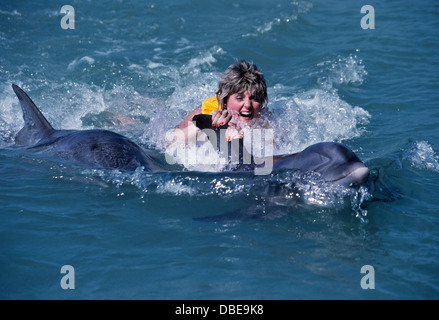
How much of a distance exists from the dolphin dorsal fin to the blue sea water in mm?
410

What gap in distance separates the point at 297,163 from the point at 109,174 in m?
2.10

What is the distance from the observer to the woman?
277 inches

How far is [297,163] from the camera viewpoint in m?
5.75

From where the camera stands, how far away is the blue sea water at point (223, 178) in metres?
4.64

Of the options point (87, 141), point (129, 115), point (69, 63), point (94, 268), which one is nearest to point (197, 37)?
point (69, 63)

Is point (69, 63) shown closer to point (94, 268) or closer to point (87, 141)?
point (87, 141)

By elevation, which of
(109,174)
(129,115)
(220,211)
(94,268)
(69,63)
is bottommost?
(94,268)
